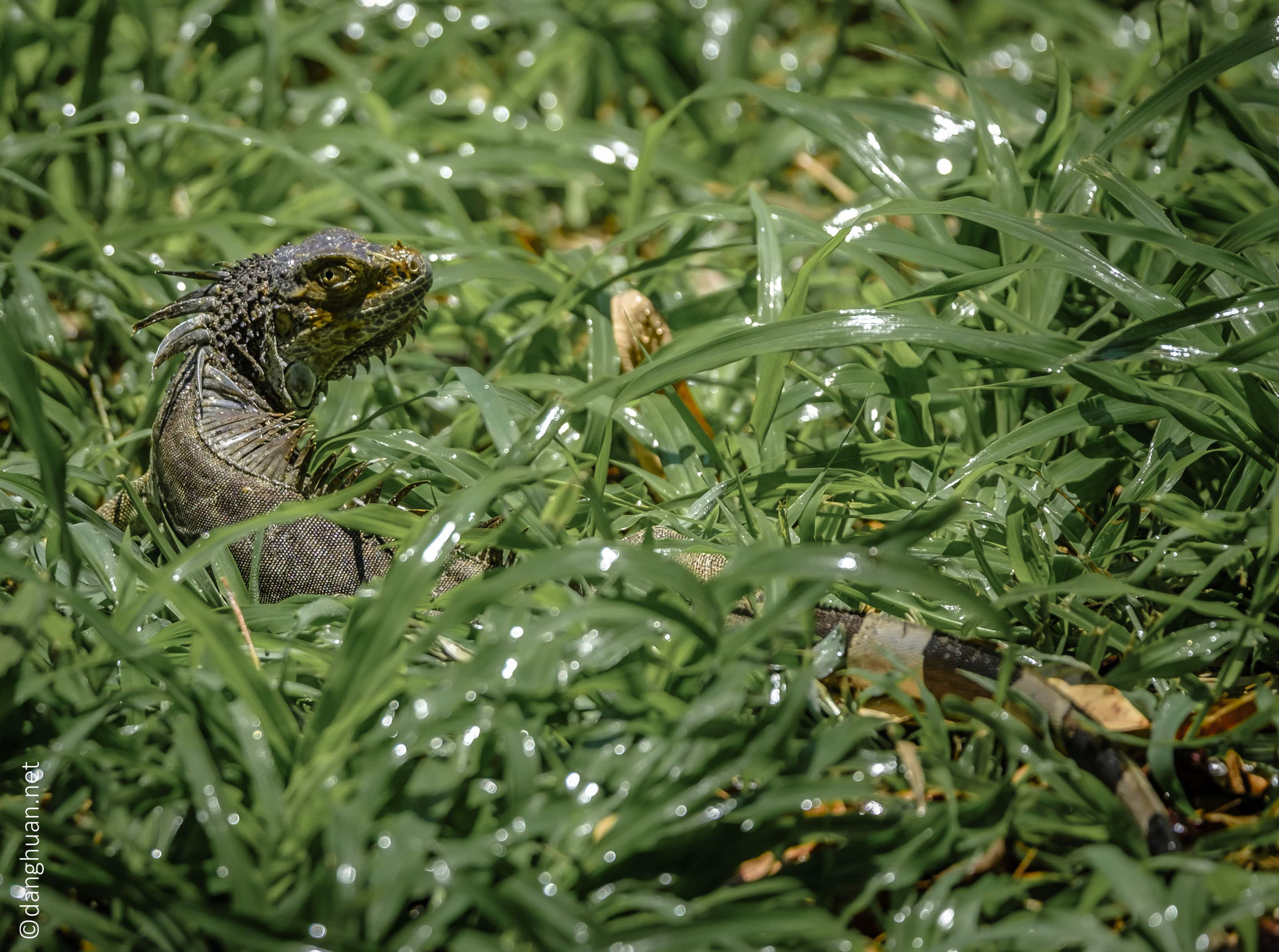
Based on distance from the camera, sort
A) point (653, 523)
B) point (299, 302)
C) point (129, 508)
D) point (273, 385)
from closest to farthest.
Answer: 1. point (653, 523)
2. point (129, 508)
3. point (299, 302)
4. point (273, 385)

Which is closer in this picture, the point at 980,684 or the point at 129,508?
the point at 980,684

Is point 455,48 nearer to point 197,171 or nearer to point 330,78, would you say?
point 330,78

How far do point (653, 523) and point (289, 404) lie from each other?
1.38 meters

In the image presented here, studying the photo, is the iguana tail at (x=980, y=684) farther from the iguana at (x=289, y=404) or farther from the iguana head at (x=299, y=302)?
the iguana head at (x=299, y=302)

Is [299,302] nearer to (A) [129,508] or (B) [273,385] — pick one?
(B) [273,385]

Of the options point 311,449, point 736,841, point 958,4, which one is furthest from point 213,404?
point 958,4

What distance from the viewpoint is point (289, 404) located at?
3.44m

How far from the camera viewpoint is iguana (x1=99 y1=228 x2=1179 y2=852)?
2.74 m

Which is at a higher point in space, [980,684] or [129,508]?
[980,684]

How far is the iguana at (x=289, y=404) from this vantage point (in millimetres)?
Answer: 2738

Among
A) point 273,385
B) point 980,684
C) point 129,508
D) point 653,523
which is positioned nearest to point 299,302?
point 273,385

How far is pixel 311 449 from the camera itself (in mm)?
3127

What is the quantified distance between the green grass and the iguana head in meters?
0.30

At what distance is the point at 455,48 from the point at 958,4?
3147 millimetres
